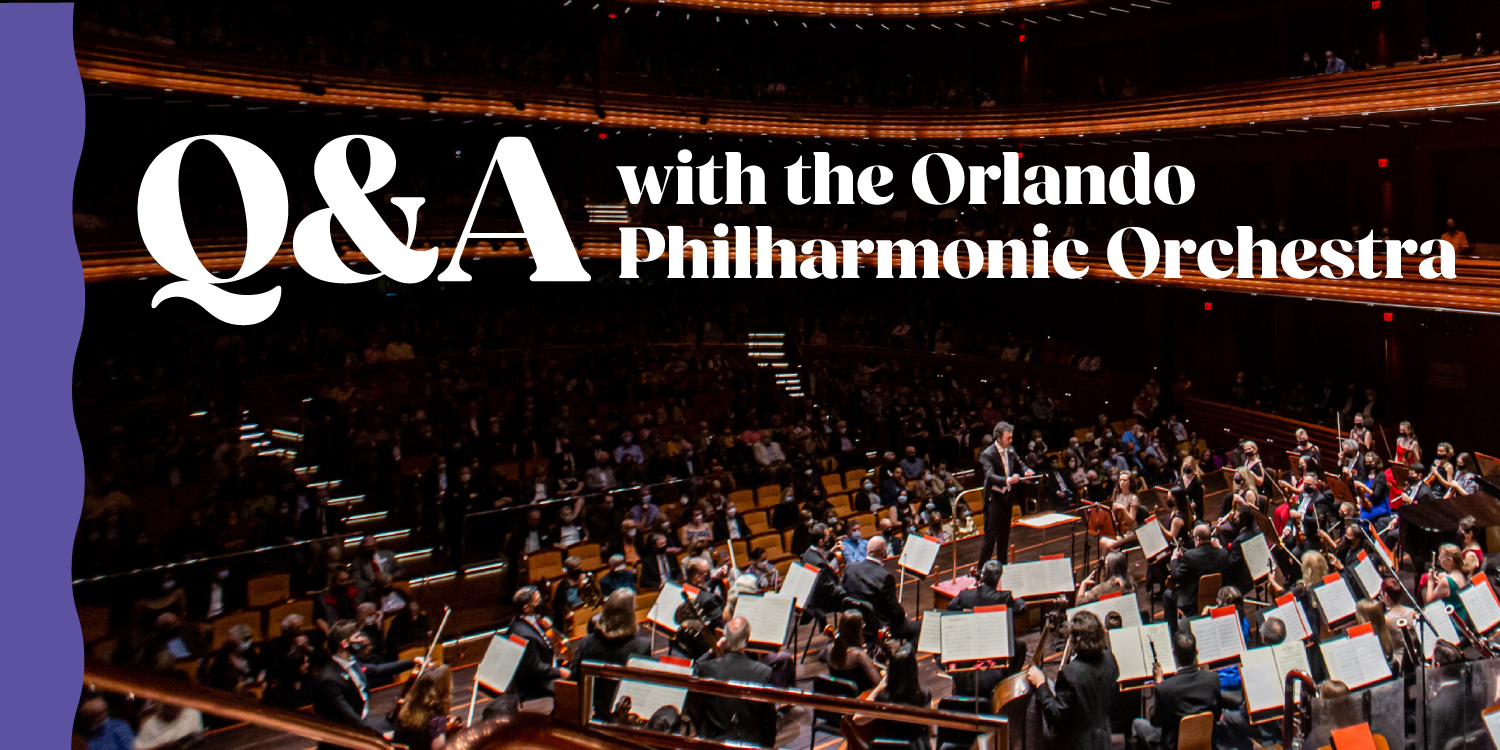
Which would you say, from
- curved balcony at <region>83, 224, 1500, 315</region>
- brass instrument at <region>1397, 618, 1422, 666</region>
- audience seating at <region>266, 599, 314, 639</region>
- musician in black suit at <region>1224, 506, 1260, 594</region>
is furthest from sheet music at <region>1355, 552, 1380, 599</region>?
curved balcony at <region>83, 224, 1500, 315</region>

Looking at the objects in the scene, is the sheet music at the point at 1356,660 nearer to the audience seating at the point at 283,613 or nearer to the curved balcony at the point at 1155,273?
the audience seating at the point at 283,613

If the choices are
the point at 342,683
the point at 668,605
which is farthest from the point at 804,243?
the point at 342,683

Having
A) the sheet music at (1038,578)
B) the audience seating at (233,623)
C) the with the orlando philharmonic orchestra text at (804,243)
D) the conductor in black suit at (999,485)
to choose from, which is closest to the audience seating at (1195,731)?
the sheet music at (1038,578)

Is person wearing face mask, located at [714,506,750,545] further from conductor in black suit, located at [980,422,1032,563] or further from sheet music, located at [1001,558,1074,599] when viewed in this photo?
sheet music, located at [1001,558,1074,599]

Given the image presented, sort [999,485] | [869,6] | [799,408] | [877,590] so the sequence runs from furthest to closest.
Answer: [869,6]
[799,408]
[999,485]
[877,590]

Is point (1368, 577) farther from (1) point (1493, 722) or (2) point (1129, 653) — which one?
(2) point (1129, 653)

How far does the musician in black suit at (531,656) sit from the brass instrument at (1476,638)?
6410 mm

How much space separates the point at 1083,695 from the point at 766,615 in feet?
8.45

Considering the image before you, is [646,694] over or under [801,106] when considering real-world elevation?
under

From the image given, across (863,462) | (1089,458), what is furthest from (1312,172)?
(863,462)

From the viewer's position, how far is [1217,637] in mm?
6988

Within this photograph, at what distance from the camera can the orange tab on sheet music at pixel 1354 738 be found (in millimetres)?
5852

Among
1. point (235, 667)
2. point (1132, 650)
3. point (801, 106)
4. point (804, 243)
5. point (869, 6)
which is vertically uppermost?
point (869, 6)

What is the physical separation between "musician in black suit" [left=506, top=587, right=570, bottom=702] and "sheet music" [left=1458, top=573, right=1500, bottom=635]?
6.56 meters
